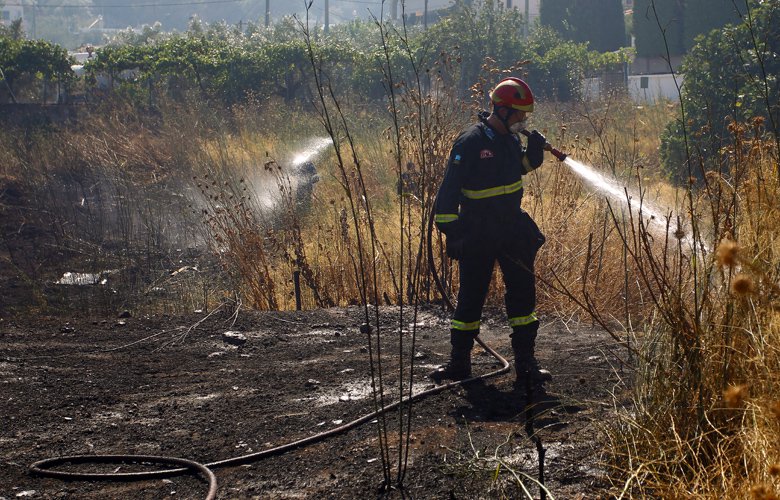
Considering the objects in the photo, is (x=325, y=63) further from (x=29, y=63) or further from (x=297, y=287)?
(x=297, y=287)

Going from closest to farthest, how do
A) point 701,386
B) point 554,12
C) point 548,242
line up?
point 701,386 → point 548,242 → point 554,12

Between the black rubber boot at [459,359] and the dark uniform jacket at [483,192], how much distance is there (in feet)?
1.79

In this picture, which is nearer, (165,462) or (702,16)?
(165,462)

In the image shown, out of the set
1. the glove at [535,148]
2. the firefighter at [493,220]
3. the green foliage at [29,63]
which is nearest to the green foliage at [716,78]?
the glove at [535,148]

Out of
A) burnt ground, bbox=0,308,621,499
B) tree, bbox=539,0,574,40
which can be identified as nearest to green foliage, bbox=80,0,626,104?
burnt ground, bbox=0,308,621,499

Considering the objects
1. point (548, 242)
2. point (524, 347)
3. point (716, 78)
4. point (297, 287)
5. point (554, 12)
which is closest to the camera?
point (524, 347)

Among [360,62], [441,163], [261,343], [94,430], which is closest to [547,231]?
[441,163]

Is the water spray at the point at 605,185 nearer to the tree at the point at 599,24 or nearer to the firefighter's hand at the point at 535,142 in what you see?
the firefighter's hand at the point at 535,142

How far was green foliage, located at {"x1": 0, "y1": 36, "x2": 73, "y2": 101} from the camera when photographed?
22375 millimetres

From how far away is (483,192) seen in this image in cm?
555

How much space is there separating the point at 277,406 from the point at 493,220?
5.17ft

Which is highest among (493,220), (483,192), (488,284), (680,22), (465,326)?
(680,22)

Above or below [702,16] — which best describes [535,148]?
below

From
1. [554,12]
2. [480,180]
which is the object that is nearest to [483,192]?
[480,180]
